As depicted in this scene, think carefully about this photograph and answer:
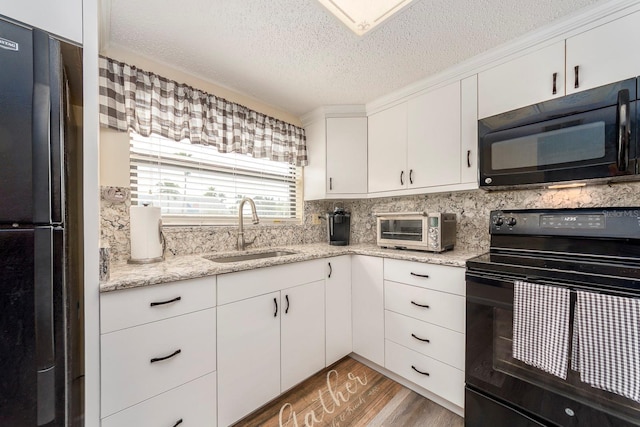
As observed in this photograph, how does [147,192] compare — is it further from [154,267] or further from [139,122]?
[154,267]

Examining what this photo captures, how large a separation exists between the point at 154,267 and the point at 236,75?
1.43 m

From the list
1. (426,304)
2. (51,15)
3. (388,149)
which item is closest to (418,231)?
(426,304)

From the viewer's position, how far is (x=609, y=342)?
0.91m

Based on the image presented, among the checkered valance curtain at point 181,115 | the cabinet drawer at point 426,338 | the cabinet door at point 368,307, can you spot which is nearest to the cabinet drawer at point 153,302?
the checkered valance curtain at point 181,115

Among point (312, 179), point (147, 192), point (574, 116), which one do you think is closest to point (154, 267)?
point (147, 192)

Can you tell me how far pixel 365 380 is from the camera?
1825 millimetres

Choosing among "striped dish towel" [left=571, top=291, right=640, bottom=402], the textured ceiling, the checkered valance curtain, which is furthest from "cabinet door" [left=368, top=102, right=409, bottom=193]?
"striped dish towel" [left=571, top=291, right=640, bottom=402]

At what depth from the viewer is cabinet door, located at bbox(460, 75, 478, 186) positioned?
1687 millimetres

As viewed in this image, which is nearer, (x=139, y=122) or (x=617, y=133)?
(x=617, y=133)

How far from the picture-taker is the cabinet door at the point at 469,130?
169 cm

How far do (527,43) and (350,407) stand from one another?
2.46 metres

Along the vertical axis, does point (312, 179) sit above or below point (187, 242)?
above

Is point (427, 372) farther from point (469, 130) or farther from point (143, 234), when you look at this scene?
point (143, 234)

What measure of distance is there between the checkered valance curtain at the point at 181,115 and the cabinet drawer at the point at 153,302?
1022 mm
